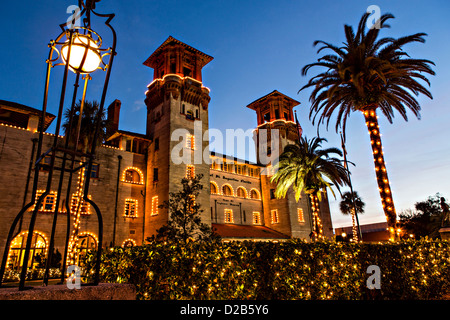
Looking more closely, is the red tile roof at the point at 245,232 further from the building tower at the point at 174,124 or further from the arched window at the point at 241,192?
the arched window at the point at 241,192

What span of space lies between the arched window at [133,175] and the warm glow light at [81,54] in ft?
112

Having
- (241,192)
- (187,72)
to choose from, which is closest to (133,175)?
(187,72)

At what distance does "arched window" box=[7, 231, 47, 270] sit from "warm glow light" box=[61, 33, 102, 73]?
2932 cm

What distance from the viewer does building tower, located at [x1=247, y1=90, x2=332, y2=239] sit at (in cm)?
4503

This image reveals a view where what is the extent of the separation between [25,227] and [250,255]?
27.0 metres

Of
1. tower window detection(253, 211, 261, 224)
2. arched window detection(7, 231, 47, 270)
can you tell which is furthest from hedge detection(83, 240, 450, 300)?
tower window detection(253, 211, 261, 224)

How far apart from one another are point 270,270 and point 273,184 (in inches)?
1583

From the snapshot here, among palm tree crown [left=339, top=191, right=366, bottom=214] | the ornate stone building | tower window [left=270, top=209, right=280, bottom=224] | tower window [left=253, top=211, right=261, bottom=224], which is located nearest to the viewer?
the ornate stone building

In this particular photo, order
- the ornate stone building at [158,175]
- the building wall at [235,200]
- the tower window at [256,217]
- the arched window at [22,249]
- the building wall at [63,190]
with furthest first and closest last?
1. the tower window at [256,217]
2. the building wall at [235,200]
3. the ornate stone building at [158,175]
4. the building wall at [63,190]
5. the arched window at [22,249]

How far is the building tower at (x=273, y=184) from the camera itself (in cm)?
4503

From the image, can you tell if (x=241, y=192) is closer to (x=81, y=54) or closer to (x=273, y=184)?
(x=273, y=184)

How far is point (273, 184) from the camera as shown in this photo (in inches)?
1893

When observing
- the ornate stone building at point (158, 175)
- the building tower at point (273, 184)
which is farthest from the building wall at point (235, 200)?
the building tower at point (273, 184)

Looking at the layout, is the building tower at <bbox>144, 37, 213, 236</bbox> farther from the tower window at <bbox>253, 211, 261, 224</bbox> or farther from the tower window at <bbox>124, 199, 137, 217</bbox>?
the tower window at <bbox>253, 211, 261, 224</bbox>
